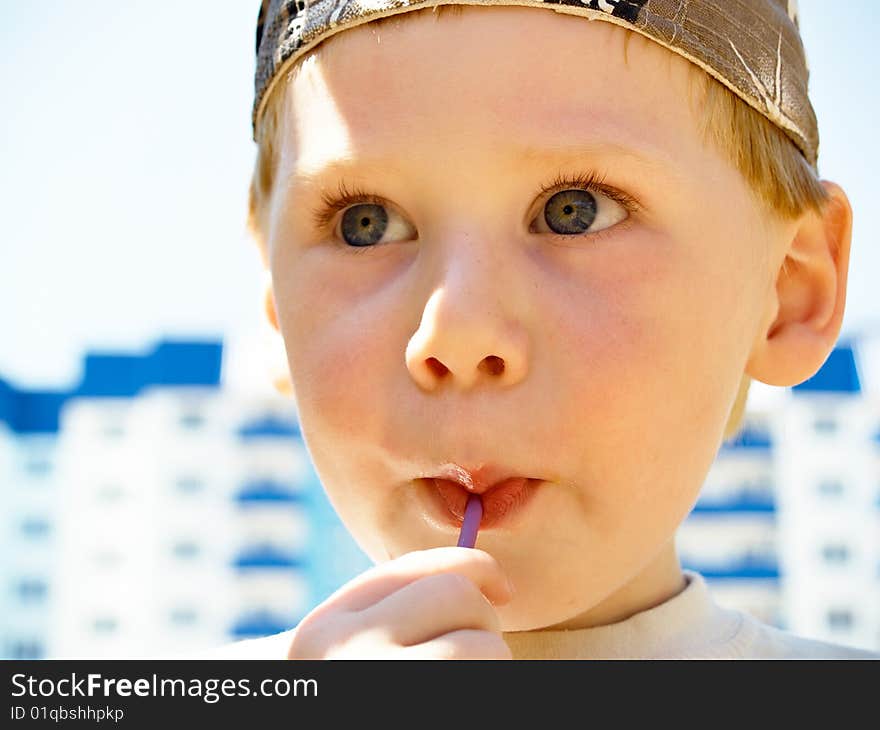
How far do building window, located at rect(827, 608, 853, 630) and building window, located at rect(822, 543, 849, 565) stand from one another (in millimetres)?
1330

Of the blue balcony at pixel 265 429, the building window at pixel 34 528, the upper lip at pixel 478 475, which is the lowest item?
the upper lip at pixel 478 475

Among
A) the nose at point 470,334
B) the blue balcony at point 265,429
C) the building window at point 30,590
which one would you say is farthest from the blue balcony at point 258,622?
the nose at point 470,334

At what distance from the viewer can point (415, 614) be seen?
1.82 ft

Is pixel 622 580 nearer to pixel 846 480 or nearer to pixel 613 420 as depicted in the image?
pixel 613 420

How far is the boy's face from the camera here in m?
0.68

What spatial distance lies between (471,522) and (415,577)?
0.11m

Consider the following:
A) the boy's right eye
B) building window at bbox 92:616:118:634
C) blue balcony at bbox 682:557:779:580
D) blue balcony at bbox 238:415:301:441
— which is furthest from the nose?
building window at bbox 92:616:118:634

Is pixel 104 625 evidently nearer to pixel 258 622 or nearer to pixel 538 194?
pixel 258 622

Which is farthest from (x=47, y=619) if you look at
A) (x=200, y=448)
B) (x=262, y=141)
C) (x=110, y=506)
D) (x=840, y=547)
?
(x=262, y=141)

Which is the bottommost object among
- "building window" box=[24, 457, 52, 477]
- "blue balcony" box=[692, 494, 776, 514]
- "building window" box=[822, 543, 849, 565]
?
"building window" box=[822, 543, 849, 565]

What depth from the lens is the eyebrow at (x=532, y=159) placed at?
2.30 ft

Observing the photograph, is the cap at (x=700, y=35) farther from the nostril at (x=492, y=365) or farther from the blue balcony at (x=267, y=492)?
the blue balcony at (x=267, y=492)

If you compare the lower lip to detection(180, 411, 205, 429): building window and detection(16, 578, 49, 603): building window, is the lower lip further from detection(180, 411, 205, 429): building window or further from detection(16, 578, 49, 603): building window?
detection(16, 578, 49, 603): building window

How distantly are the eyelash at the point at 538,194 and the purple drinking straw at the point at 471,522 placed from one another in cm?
23
